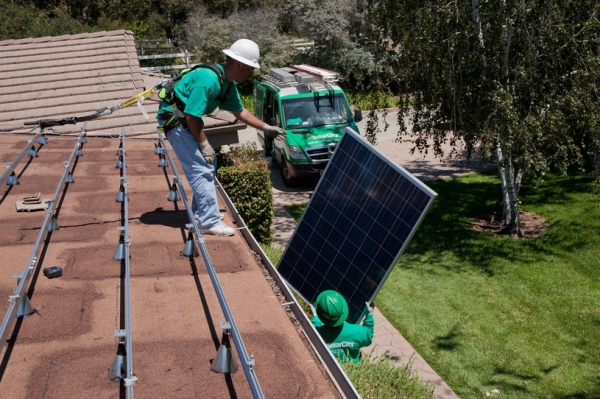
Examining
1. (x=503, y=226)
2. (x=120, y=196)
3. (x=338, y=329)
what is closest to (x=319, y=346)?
(x=338, y=329)

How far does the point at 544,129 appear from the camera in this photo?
32.0ft

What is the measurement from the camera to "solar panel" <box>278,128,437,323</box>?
5148mm

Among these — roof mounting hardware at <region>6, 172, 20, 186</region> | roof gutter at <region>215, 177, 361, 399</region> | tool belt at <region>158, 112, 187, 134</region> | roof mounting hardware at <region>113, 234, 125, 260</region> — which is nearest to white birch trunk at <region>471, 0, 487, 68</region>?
tool belt at <region>158, 112, 187, 134</region>

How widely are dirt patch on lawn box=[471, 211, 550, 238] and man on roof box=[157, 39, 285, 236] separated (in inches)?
303

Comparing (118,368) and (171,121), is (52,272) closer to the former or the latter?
(118,368)

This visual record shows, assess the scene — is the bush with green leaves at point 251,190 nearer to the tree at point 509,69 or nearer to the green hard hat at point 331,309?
the tree at point 509,69

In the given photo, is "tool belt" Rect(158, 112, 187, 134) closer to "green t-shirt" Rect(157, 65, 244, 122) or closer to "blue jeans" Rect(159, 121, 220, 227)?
"blue jeans" Rect(159, 121, 220, 227)

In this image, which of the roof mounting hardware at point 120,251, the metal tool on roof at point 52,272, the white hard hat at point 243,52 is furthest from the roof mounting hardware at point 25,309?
the white hard hat at point 243,52

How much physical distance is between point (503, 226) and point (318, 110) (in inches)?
252

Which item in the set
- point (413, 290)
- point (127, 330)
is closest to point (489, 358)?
point (413, 290)

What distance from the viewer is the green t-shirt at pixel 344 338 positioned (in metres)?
5.03

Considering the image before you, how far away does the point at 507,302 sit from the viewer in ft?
30.2

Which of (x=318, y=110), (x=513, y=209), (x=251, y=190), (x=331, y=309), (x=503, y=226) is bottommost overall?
(x=503, y=226)

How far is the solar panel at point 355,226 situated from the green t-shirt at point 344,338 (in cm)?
39
